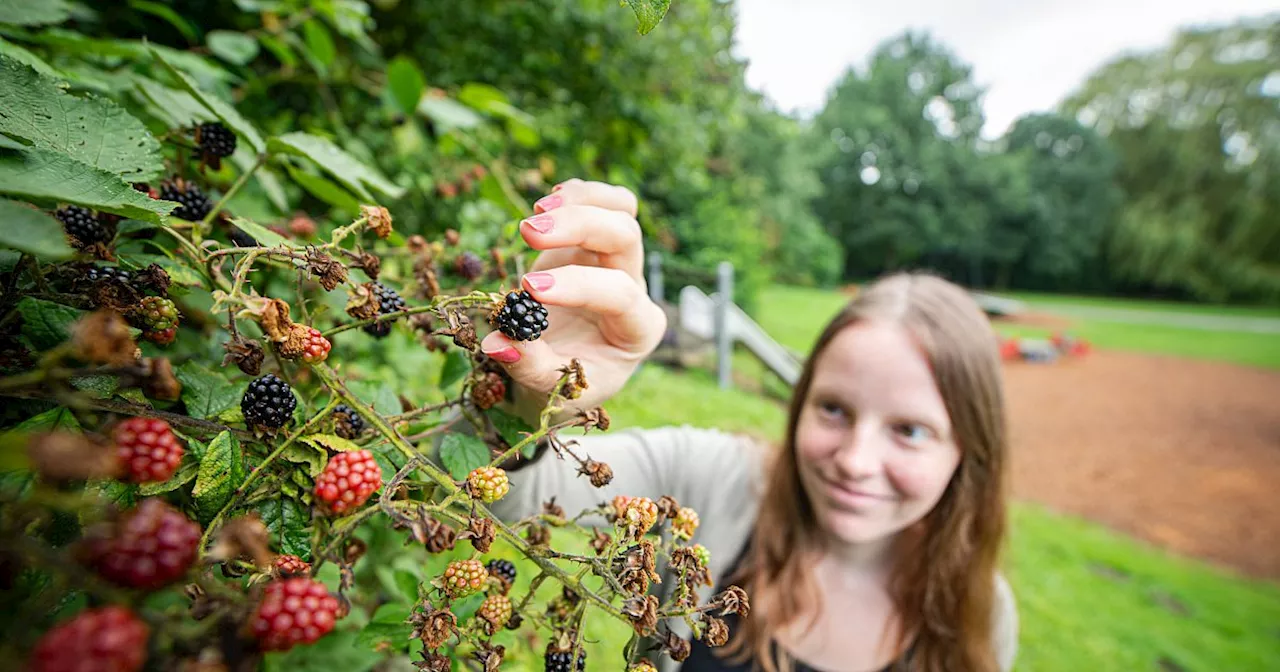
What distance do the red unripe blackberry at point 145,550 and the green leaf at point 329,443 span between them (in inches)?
6.0

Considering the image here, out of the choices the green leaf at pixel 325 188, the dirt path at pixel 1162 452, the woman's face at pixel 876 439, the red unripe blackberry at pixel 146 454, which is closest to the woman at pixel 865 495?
the woman's face at pixel 876 439

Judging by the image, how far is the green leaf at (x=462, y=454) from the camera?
498 mm

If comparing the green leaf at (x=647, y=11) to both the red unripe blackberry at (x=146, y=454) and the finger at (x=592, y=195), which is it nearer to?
the finger at (x=592, y=195)

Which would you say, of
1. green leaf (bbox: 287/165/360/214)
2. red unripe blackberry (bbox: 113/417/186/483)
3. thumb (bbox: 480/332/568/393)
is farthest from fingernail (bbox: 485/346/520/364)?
green leaf (bbox: 287/165/360/214)

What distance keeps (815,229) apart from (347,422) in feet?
62.2

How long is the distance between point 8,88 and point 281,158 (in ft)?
1.01

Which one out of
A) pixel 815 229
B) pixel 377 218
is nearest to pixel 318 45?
pixel 377 218

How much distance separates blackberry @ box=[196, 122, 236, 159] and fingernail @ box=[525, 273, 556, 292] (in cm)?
33

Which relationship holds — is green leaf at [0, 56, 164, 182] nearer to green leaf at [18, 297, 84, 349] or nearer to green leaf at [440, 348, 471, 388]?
green leaf at [18, 297, 84, 349]

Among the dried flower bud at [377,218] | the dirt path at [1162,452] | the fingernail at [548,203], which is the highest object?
the fingernail at [548,203]

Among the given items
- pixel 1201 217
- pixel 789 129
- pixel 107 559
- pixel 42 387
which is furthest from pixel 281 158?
pixel 1201 217

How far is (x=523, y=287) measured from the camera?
0.53 metres

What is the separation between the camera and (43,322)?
0.38m

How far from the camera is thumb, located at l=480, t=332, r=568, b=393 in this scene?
0.50m
